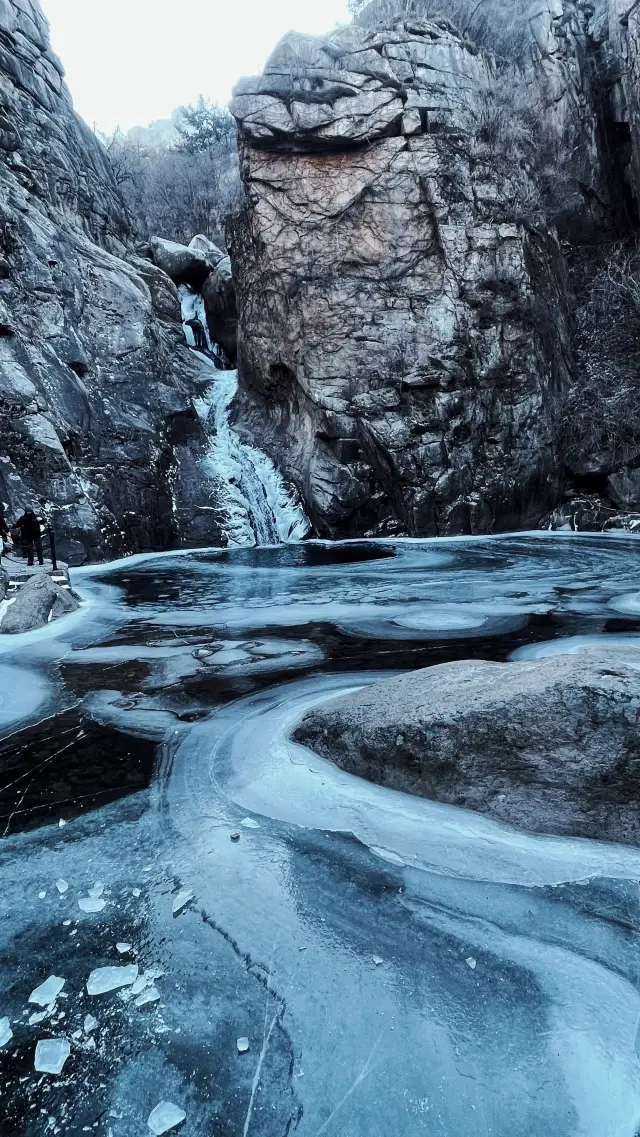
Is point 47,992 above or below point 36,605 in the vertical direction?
below

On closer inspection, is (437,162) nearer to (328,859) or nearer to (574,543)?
(574,543)

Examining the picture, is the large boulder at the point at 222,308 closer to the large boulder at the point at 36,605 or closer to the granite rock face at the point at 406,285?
the granite rock face at the point at 406,285

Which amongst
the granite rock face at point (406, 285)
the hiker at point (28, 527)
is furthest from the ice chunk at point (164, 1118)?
the granite rock face at point (406, 285)

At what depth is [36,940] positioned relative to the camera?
2076 millimetres

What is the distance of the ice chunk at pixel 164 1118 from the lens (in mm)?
1444

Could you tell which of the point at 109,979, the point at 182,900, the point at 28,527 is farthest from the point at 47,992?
the point at 28,527

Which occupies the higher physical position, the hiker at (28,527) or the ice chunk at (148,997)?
the hiker at (28,527)

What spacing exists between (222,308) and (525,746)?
20775mm

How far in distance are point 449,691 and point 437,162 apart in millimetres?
15243

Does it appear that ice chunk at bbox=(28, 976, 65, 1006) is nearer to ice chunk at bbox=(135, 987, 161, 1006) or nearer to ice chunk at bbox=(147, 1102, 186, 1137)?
ice chunk at bbox=(135, 987, 161, 1006)

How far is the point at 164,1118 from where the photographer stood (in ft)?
4.80

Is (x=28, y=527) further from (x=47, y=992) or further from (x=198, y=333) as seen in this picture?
(x=198, y=333)

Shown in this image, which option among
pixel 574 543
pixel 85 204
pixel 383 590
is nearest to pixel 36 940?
pixel 383 590

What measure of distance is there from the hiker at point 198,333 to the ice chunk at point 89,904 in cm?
2034
